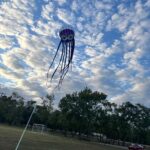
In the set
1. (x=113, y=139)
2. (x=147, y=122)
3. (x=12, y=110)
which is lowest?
(x=113, y=139)

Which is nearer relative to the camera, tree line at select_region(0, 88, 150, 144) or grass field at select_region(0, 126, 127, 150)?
grass field at select_region(0, 126, 127, 150)

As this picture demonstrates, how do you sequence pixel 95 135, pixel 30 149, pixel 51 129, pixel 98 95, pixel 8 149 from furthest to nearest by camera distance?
1. pixel 51 129
2. pixel 95 135
3. pixel 98 95
4. pixel 30 149
5. pixel 8 149

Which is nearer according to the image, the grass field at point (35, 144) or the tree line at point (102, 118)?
the grass field at point (35, 144)

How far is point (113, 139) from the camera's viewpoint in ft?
313

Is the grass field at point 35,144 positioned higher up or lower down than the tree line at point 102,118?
lower down

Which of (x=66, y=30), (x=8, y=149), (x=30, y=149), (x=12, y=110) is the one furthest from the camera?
(x=12, y=110)

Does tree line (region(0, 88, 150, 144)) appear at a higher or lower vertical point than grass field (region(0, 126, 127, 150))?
higher

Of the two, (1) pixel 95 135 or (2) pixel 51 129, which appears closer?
(1) pixel 95 135

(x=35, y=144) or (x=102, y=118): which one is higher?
(x=102, y=118)

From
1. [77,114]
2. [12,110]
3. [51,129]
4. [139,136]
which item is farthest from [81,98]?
[12,110]

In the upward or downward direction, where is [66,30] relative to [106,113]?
downward

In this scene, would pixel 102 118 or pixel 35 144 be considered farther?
pixel 102 118

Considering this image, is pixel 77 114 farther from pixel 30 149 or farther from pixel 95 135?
pixel 30 149

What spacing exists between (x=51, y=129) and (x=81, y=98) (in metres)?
26.3
